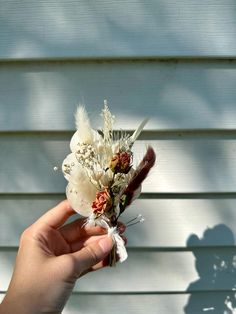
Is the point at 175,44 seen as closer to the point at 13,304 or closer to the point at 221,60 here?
the point at 221,60

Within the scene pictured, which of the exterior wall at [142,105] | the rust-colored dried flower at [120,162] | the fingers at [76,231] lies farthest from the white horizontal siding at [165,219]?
the rust-colored dried flower at [120,162]

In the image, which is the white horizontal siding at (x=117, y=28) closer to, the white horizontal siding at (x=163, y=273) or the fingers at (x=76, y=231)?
the fingers at (x=76, y=231)

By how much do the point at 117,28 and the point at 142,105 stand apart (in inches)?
9.4

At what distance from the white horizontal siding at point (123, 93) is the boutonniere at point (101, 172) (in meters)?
0.24

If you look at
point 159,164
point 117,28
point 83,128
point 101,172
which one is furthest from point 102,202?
point 117,28

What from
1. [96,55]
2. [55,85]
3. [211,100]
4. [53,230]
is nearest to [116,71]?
[96,55]

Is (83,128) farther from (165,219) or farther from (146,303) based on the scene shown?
(146,303)

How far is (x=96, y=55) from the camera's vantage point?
120cm

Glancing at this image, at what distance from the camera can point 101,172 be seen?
3.32 ft

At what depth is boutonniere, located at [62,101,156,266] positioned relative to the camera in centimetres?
98

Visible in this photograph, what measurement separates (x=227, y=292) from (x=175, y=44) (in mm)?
881

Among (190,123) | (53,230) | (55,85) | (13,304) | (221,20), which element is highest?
(221,20)

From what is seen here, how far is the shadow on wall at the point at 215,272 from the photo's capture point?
136 cm

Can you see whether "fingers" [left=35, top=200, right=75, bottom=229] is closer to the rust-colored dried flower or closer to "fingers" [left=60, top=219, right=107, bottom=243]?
"fingers" [left=60, top=219, right=107, bottom=243]
